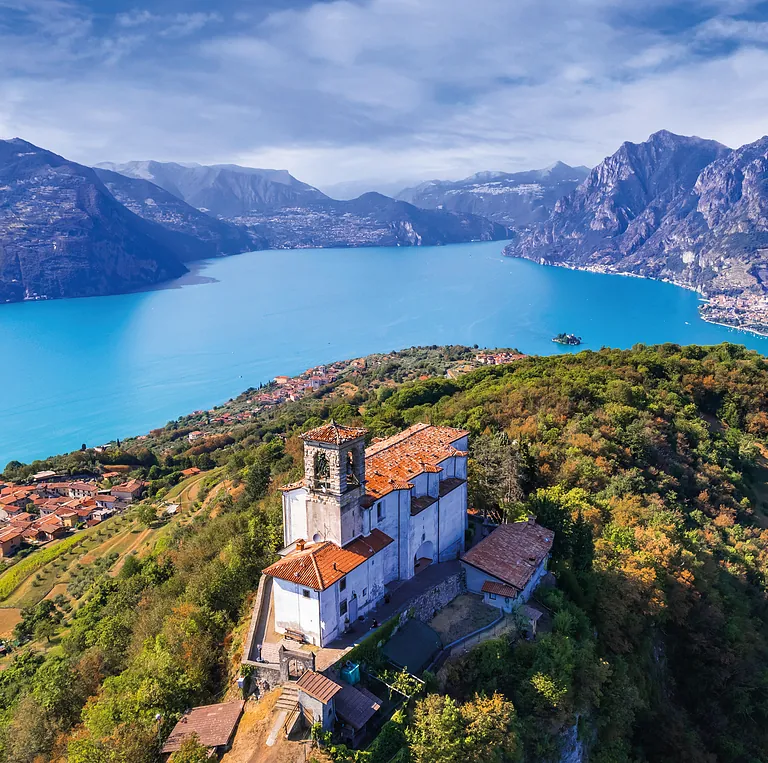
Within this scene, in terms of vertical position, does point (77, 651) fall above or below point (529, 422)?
below


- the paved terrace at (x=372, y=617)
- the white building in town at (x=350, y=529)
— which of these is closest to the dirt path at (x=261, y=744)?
the paved terrace at (x=372, y=617)

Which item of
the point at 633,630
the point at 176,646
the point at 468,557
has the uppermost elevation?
the point at 468,557

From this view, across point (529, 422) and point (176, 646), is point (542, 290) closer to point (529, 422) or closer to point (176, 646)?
point (529, 422)

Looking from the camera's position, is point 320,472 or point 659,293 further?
point 659,293

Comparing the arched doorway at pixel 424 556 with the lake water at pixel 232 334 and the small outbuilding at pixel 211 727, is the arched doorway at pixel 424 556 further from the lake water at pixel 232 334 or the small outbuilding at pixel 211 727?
the lake water at pixel 232 334

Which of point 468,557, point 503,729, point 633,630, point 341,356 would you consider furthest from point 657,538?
point 341,356

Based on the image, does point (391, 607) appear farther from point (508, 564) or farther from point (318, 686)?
point (508, 564)

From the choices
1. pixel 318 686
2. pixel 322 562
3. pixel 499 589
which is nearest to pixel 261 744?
pixel 318 686

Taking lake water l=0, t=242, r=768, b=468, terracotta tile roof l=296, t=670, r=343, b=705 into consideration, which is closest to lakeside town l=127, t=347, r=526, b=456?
lake water l=0, t=242, r=768, b=468
